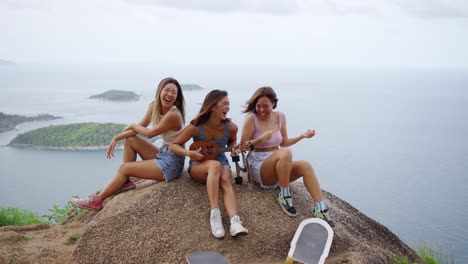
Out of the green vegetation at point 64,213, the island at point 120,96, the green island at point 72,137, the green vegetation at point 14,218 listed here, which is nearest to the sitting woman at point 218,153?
the green vegetation at point 64,213

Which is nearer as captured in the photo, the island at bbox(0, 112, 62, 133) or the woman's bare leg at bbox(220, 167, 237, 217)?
the woman's bare leg at bbox(220, 167, 237, 217)

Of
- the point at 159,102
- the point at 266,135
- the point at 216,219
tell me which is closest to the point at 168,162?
the point at 159,102

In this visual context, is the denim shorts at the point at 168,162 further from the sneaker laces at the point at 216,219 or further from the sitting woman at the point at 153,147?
the sneaker laces at the point at 216,219

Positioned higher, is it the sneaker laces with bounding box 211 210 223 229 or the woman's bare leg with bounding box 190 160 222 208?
the woman's bare leg with bounding box 190 160 222 208

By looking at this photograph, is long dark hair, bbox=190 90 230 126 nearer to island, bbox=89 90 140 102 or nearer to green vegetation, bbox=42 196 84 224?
green vegetation, bbox=42 196 84 224

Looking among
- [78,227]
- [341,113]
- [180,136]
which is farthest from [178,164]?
[341,113]

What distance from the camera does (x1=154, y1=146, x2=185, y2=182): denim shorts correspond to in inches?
231

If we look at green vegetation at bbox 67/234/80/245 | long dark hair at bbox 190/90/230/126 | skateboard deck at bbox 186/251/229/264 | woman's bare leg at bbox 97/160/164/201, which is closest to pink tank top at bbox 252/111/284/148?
long dark hair at bbox 190/90/230/126

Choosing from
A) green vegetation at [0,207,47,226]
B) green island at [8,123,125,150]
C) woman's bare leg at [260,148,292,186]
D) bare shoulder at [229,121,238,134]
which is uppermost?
bare shoulder at [229,121,238,134]

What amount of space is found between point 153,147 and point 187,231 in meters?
1.46

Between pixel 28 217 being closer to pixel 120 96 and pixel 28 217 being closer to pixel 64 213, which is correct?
pixel 64 213

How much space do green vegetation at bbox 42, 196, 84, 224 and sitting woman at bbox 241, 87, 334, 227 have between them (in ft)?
11.2

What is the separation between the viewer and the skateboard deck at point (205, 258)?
4.66m

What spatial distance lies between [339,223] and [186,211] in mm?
2285
